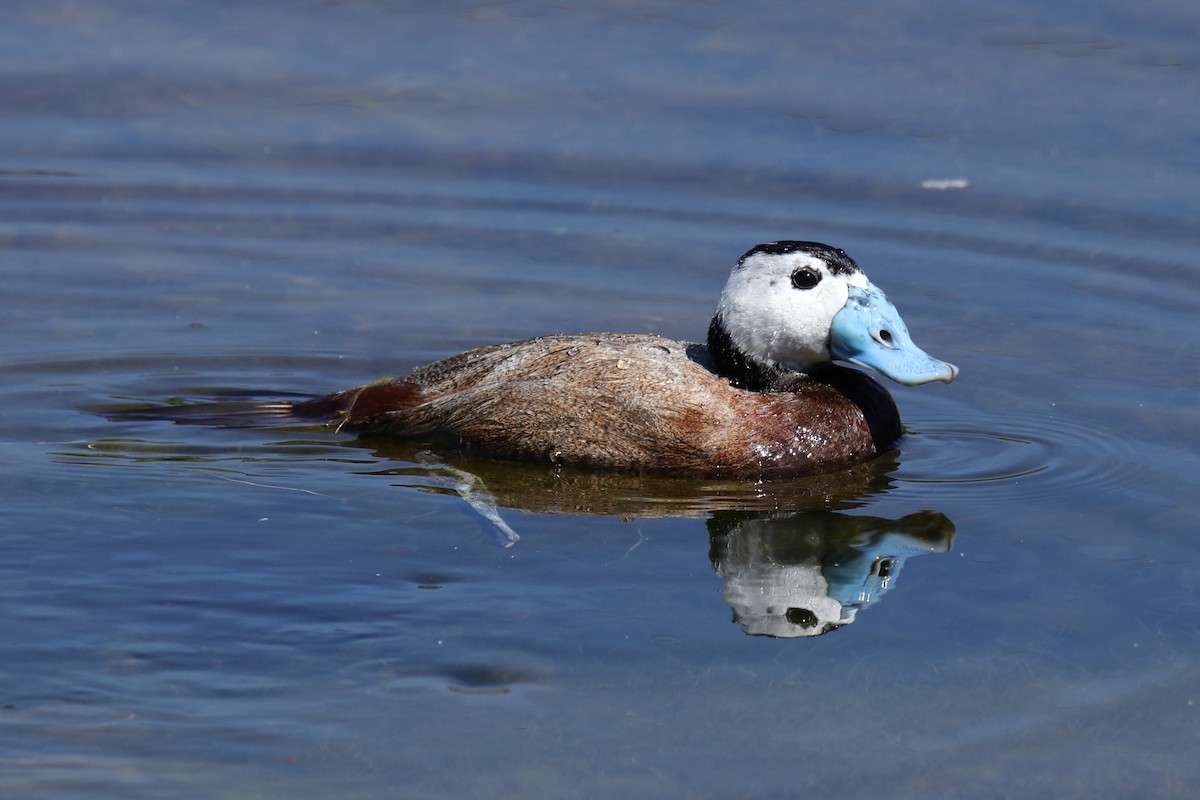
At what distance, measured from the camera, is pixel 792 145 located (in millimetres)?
10648

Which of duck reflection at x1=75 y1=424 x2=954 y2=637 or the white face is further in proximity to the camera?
the white face

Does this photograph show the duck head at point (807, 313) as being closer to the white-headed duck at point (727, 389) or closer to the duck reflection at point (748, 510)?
the white-headed duck at point (727, 389)

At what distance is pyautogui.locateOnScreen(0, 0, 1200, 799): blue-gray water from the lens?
16.9ft

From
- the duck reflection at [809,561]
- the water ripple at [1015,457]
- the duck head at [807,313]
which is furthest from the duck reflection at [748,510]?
the duck head at [807,313]

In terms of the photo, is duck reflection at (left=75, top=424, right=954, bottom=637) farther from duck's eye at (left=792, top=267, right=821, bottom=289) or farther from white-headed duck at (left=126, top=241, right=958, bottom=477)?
duck's eye at (left=792, top=267, right=821, bottom=289)

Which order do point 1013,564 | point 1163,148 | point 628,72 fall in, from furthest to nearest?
point 628,72
point 1163,148
point 1013,564

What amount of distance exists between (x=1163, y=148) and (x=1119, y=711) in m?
5.84

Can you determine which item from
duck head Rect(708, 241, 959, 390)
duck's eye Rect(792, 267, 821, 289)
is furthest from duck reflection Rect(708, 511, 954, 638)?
duck's eye Rect(792, 267, 821, 289)

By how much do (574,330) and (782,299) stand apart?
182cm

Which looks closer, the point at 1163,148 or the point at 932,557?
the point at 932,557

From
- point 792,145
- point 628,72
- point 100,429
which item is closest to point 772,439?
point 100,429

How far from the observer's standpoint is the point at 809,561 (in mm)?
6480

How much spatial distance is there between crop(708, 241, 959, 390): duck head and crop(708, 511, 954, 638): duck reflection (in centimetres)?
72

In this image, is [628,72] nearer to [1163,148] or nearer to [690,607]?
[1163,148]
